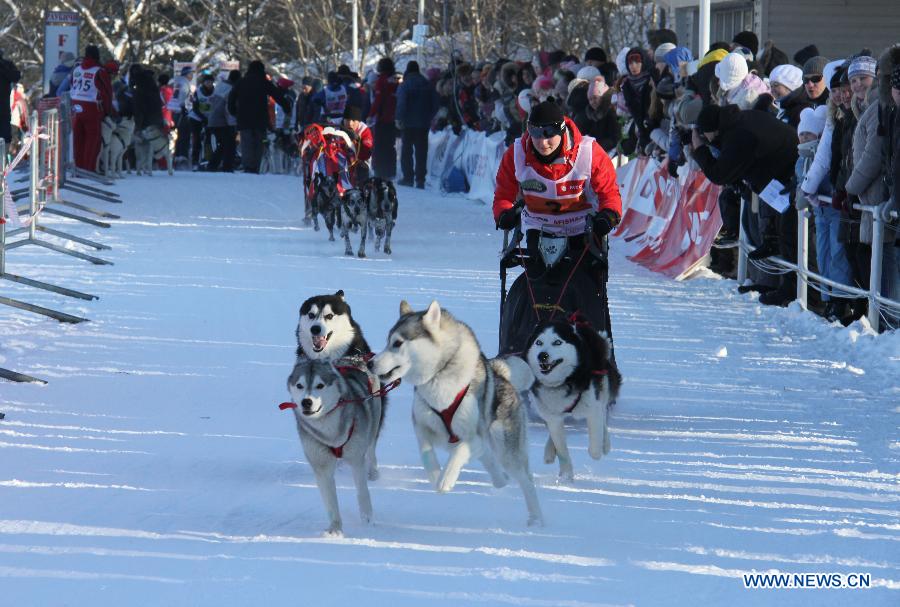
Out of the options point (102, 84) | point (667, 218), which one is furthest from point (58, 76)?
point (667, 218)

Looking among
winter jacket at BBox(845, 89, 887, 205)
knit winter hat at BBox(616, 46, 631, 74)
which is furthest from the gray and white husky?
knit winter hat at BBox(616, 46, 631, 74)

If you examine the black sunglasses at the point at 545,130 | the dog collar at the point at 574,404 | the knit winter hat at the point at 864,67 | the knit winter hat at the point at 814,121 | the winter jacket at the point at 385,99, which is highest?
the winter jacket at the point at 385,99

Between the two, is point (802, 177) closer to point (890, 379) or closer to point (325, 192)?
point (890, 379)

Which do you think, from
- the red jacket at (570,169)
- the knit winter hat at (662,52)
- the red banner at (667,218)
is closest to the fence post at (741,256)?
the red banner at (667,218)

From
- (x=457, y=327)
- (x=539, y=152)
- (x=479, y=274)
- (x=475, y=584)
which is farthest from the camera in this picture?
(x=479, y=274)

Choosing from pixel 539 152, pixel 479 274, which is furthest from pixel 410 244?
pixel 539 152

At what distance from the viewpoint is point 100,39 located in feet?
140

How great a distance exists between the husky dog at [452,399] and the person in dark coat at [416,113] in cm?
1722

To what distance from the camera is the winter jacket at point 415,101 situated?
22.0m

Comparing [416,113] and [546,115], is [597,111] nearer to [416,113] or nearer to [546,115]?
[416,113]

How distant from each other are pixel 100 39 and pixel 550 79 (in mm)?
28606

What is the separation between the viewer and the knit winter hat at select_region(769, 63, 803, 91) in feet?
35.7

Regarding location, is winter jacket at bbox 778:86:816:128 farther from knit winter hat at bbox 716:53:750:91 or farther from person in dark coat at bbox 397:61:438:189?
person in dark coat at bbox 397:61:438:189

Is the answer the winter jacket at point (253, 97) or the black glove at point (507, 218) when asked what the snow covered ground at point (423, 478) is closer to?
the black glove at point (507, 218)
